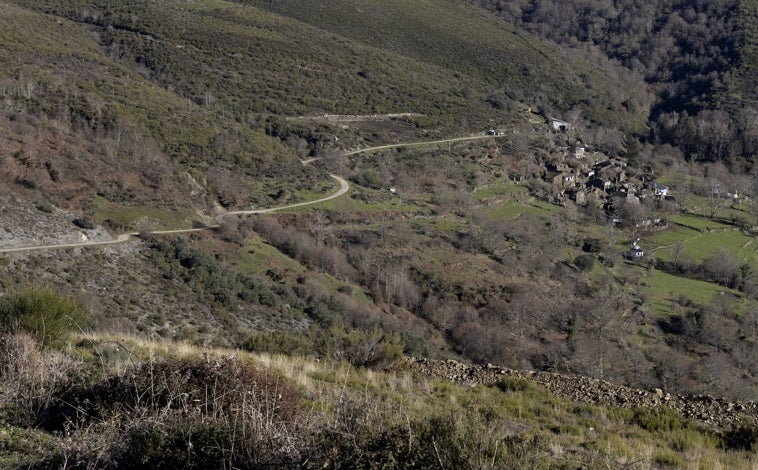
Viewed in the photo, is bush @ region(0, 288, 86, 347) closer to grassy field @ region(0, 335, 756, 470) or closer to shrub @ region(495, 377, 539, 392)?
grassy field @ region(0, 335, 756, 470)

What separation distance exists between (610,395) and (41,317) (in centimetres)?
689

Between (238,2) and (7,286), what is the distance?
230ft

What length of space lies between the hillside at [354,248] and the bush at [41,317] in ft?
0.17

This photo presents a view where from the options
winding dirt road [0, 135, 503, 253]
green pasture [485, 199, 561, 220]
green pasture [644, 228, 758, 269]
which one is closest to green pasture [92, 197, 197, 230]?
winding dirt road [0, 135, 503, 253]

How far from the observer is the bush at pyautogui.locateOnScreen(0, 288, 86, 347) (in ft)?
24.3

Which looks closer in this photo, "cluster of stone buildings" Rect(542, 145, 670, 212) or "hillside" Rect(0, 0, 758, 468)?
"hillside" Rect(0, 0, 758, 468)

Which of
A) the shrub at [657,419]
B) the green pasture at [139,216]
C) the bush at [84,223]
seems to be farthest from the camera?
the green pasture at [139,216]

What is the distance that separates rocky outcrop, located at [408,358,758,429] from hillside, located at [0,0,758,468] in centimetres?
6

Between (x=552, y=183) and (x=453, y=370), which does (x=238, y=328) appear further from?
(x=552, y=183)

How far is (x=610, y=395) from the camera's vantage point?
8.34m

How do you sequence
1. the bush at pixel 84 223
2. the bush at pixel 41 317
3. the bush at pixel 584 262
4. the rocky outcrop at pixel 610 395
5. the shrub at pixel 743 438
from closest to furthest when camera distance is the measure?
1. the shrub at pixel 743 438
2. the bush at pixel 41 317
3. the rocky outcrop at pixel 610 395
4. the bush at pixel 84 223
5. the bush at pixel 584 262

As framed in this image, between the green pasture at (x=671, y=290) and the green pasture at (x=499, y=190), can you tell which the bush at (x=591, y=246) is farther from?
the green pasture at (x=499, y=190)

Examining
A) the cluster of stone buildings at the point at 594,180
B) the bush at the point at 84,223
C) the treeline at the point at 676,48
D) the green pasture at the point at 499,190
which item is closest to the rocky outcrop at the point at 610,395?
the bush at the point at 84,223

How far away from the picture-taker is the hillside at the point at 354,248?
517 cm
